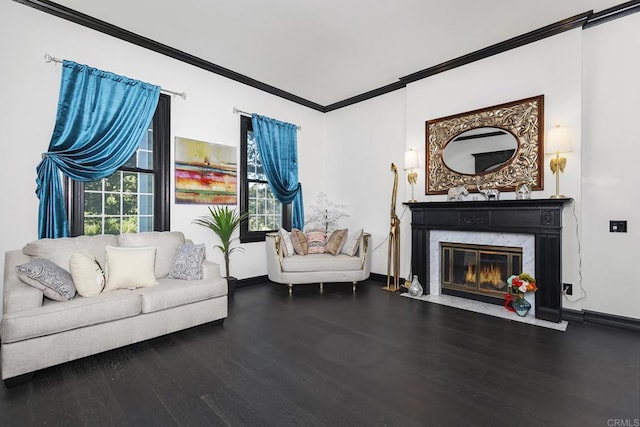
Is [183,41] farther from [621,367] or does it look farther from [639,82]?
[621,367]

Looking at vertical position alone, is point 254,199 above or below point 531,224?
above

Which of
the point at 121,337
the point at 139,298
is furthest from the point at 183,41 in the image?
the point at 121,337

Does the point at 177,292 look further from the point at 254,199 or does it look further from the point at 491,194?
the point at 491,194

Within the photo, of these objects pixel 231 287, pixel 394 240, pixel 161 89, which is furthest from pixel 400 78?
pixel 231 287

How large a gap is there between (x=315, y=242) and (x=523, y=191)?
2766mm

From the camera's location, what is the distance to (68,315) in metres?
2.12

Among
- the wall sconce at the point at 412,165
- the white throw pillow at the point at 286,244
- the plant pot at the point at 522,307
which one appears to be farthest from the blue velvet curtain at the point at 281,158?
the plant pot at the point at 522,307

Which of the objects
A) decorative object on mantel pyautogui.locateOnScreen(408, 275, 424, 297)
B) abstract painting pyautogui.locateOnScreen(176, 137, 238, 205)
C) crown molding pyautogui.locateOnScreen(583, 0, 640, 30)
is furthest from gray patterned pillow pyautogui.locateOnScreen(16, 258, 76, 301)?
crown molding pyautogui.locateOnScreen(583, 0, 640, 30)

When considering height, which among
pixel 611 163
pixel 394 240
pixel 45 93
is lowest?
pixel 394 240

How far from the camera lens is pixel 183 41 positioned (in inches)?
138

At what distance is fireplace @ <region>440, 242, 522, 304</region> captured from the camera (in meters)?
3.48

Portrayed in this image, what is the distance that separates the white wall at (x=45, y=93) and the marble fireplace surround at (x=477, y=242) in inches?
117

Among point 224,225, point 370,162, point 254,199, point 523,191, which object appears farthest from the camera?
point 370,162

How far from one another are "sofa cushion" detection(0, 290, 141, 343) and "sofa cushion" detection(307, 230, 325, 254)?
2.53 metres
